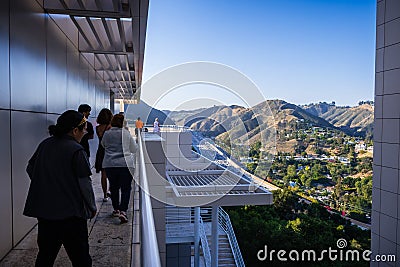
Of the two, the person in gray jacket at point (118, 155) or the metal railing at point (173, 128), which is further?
the metal railing at point (173, 128)

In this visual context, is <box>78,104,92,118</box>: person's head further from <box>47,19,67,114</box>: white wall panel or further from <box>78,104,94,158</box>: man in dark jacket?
<box>47,19,67,114</box>: white wall panel

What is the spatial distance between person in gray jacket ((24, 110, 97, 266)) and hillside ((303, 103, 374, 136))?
6.41m

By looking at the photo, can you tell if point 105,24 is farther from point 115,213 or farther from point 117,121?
point 115,213

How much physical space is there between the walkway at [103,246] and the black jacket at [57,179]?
0.92 metres

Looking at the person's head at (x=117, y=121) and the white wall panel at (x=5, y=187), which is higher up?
the person's head at (x=117, y=121)

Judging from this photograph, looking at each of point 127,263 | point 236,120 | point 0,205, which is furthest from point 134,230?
point 236,120

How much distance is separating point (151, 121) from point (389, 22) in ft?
38.0

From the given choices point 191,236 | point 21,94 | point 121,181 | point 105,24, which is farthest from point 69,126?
point 191,236

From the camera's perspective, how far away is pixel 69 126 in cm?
207

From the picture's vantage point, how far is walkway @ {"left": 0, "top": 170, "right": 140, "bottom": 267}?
284cm

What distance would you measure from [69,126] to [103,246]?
1.66 metres

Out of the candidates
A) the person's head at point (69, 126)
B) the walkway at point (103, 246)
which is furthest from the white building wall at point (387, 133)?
the person's head at point (69, 126)

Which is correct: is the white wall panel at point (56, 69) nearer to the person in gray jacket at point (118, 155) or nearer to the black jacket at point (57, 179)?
the person in gray jacket at point (118, 155)

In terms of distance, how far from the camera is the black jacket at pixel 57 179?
1.99 metres
